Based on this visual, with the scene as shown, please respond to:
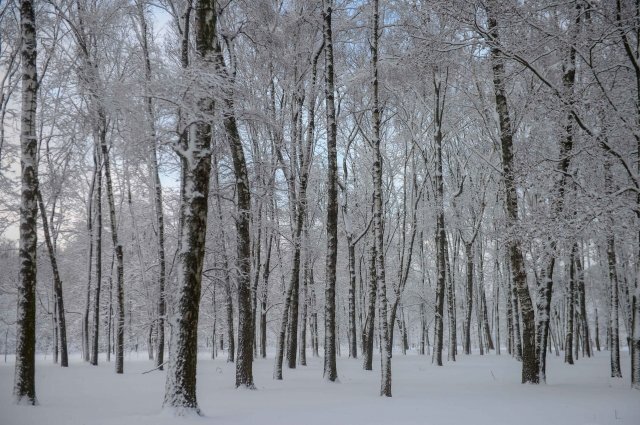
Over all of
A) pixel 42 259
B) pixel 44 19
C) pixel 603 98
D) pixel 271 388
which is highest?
pixel 44 19

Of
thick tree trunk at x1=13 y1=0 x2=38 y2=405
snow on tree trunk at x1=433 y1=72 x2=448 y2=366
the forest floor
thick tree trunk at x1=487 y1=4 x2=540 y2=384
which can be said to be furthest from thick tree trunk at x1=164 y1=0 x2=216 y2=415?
snow on tree trunk at x1=433 y1=72 x2=448 y2=366

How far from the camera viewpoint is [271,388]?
37.6 ft

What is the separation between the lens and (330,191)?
13.1m

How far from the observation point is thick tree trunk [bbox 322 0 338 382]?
12.5 m

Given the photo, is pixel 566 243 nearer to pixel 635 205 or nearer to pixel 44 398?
pixel 635 205

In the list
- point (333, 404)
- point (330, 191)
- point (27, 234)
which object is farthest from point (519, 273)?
point (27, 234)

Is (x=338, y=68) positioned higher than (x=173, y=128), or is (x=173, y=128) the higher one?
(x=338, y=68)

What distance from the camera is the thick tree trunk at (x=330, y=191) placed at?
12531 mm

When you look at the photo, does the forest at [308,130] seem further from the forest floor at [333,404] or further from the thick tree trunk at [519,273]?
the forest floor at [333,404]

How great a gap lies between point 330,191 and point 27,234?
7.94 metres

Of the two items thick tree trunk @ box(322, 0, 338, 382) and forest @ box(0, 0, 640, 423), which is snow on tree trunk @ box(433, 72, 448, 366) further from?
thick tree trunk @ box(322, 0, 338, 382)

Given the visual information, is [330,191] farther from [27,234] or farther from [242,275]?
[27,234]

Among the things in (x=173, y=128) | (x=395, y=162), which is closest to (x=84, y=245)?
(x=395, y=162)

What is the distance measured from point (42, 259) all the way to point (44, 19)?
2055cm
